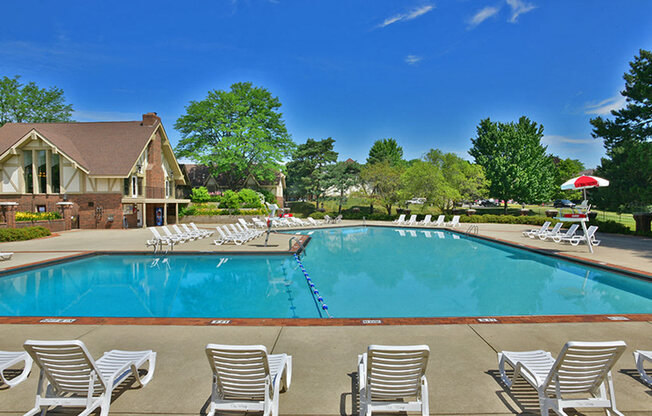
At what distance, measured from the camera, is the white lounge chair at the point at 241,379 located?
3.04 meters

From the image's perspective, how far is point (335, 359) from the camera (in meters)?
4.76

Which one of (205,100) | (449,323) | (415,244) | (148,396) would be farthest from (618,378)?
(205,100)

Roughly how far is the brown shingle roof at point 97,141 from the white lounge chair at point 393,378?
2743 cm

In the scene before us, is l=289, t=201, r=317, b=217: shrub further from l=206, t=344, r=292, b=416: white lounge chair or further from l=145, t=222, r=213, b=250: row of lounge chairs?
l=206, t=344, r=292, b=416: white lounge chair

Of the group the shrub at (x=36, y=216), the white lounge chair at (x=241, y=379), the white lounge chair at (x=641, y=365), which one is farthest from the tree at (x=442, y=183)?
the white lounge chair at (x=241, y=379)

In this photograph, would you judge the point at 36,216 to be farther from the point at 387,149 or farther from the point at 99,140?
the point at 387,149

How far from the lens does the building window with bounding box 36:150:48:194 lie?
2567 centimetres

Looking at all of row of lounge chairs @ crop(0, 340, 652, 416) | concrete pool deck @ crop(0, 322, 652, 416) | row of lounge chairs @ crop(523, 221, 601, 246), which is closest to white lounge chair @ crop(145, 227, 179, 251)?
concrete pool deck @ crop(0, 322, 652, 416)

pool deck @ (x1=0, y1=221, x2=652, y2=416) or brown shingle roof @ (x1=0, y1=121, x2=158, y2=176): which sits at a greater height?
brown shingle roof @ (x1=0, y1=121, x2=158, y2=176)

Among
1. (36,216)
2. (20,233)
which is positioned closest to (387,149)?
(36,216)

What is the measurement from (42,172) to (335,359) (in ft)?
100

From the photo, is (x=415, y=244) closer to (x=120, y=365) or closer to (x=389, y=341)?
(x=389, y=341)

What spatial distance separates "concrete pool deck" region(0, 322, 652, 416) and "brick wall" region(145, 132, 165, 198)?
2535cm

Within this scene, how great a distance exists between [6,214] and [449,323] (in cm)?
2598
